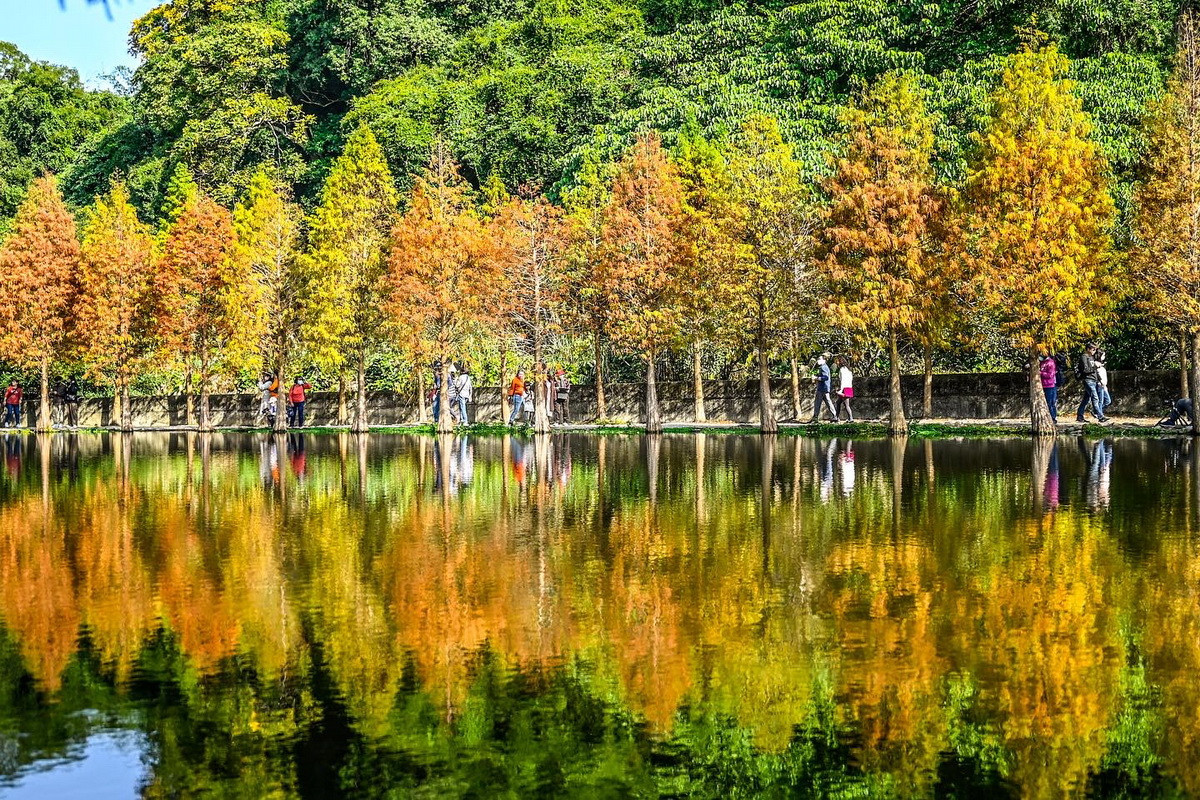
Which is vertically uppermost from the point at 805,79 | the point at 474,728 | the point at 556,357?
the point at 805,79

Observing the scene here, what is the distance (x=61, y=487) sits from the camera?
23.7m

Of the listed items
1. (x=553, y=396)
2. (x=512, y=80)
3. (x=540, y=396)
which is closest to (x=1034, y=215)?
(x=540, y=396)

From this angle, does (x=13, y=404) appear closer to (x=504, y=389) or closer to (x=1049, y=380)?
(x=504, y=389)

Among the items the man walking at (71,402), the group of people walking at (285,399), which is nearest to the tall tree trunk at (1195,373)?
→ the group of people walking at (285,399)

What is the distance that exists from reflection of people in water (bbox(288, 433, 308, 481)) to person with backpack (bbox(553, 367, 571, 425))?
842 centimetres

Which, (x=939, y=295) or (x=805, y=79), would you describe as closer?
(x=939, y=295)

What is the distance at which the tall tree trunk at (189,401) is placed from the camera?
5471 centimetres

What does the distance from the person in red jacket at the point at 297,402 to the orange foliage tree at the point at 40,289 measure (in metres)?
9.43

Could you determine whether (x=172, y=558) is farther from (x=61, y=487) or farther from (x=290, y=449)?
(x=290, y=449)

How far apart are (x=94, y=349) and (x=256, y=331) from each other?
752cm

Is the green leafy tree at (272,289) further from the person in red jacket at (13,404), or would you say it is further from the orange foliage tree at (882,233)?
the orange foliage tree at (882,233)

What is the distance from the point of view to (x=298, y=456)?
32656mm

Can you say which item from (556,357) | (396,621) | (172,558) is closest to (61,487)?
(172,558)

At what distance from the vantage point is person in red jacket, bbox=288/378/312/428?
5316 cm
